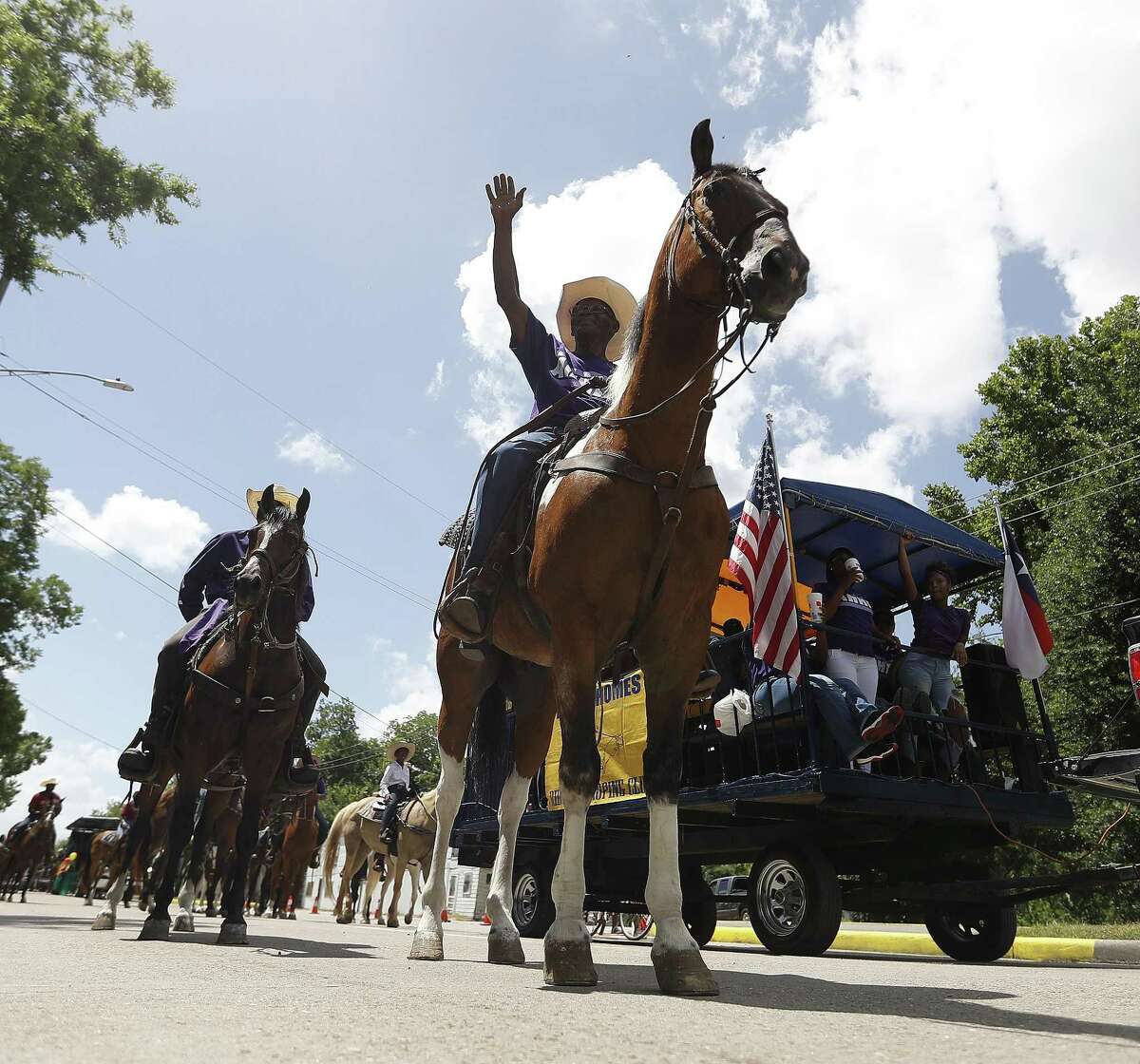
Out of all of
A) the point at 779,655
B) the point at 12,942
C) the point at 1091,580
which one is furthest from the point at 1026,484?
the point at 12,942

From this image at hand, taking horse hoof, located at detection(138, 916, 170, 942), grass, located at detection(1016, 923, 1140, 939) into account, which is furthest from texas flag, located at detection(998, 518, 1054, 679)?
horse hoof, located at detection(138, 916, 170, 942)

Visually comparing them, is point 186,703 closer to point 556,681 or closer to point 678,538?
point 556,681

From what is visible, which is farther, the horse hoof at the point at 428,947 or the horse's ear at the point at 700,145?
the horse hoof at the point at 428,947

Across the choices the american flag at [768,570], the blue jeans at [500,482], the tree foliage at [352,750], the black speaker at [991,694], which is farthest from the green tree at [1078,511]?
the tree foliage at [352,750]

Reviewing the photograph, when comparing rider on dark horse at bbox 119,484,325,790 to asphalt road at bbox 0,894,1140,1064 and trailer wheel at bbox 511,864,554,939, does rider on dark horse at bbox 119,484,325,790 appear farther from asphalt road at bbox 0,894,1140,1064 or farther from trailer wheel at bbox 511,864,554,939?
asphalt road at bbox 0,894,1140,1064

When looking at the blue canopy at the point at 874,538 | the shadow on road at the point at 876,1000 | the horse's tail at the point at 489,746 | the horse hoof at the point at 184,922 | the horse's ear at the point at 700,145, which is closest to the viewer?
the shadow on road at the point at 876,1000

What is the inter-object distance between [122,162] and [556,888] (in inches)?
877

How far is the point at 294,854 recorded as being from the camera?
2053 cm

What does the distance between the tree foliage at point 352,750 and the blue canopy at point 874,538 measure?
2368 inches

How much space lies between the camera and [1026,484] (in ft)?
89.5

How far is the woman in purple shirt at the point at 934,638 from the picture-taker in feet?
A: 26.2

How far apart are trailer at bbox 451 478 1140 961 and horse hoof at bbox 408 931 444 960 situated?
3.51 feet

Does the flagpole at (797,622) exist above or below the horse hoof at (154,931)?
above

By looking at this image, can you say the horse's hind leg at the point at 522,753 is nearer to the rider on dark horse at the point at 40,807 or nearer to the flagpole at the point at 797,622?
the flagpole at the point at 797,622
